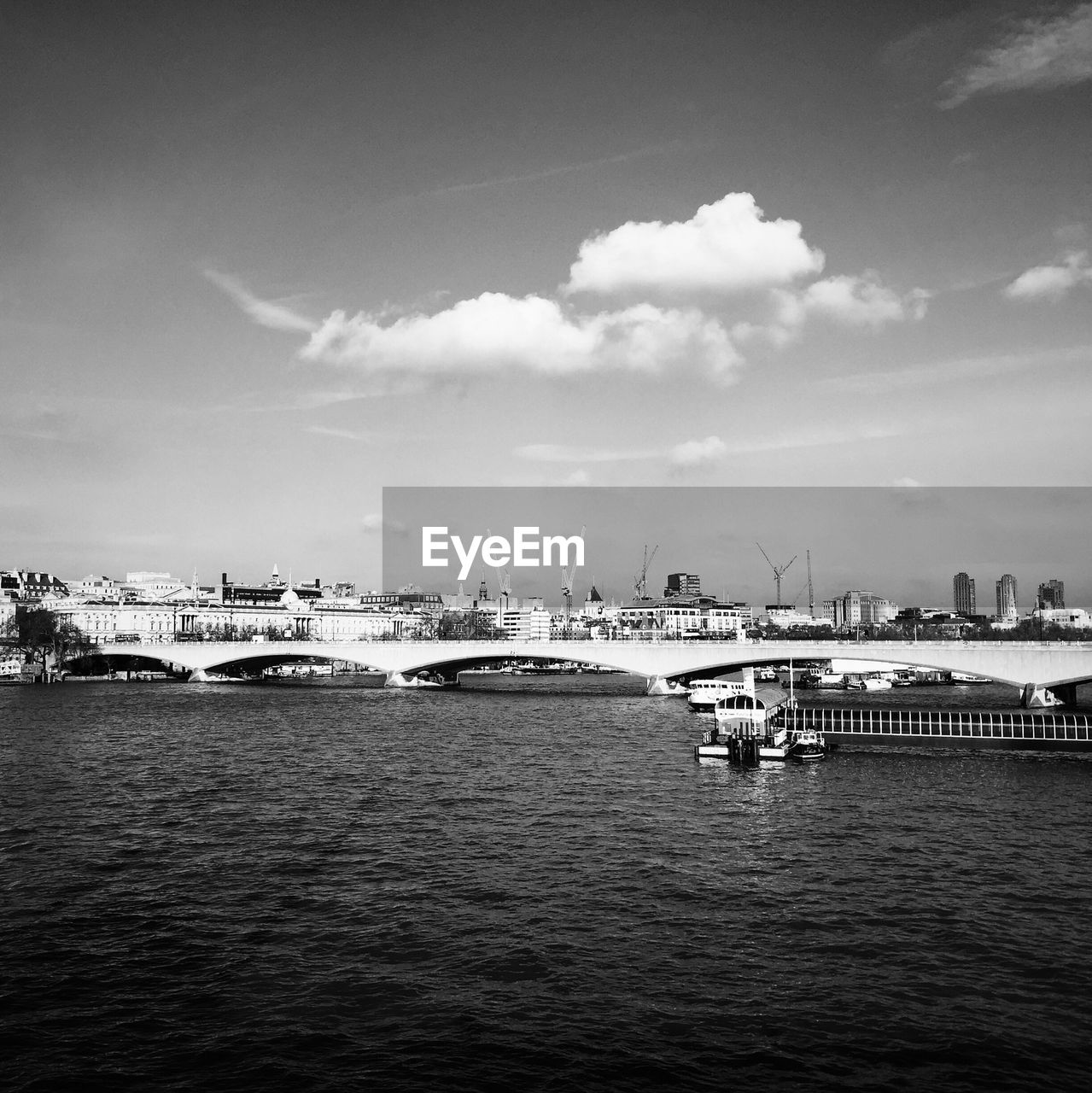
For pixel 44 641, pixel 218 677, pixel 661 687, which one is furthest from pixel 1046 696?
pixel 44 641

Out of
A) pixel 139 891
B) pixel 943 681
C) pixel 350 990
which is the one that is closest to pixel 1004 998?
pixel 350 990

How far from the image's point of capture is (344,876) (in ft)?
99.0

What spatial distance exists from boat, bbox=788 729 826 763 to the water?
589 cm

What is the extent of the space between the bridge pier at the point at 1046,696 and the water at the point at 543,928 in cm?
3322

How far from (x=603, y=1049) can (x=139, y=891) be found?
16.2 meters

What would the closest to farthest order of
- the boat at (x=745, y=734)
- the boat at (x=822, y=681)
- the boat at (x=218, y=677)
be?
the boat at (x=745, y=734), the boat at (x=822, y=681), the boat at (x=218, y=677)

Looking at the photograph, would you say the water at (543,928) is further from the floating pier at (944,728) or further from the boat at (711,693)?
the boat at (711,693)

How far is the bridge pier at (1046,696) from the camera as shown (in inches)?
3204

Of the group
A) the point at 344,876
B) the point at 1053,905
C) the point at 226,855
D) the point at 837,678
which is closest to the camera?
the point at 1053,905

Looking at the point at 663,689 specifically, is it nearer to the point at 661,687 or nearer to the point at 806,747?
the point at 661,687

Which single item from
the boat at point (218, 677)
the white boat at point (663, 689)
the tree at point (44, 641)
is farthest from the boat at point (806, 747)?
the tree at point (44, 641)

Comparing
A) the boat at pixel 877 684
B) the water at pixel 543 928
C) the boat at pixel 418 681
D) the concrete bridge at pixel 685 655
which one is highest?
the concrete bridge at pixel 685 655

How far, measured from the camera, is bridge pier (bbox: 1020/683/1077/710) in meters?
81.4

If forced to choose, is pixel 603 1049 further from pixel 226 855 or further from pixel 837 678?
pixel 837 678
